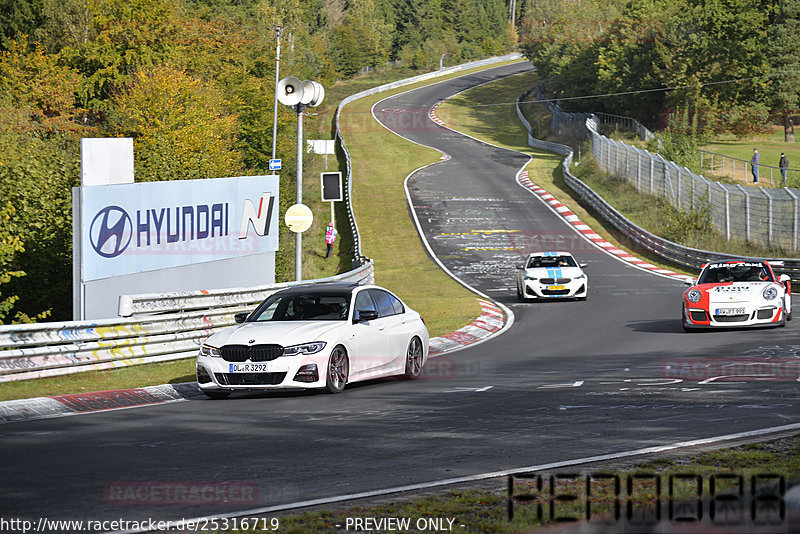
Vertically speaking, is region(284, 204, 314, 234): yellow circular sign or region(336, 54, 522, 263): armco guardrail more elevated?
region(336, 54, 522, 263): armco guardrail

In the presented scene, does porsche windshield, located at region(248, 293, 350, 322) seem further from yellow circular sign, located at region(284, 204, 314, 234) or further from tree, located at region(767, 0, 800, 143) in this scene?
tree, located at region(767, 0, 800, 143)

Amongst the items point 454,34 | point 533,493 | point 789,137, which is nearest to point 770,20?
point 789,137

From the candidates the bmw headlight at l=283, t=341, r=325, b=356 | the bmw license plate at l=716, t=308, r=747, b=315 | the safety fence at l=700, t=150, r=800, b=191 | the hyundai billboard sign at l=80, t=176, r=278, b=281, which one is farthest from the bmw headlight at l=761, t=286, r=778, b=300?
the safety fence at l=700, t=150, r=800, b=191

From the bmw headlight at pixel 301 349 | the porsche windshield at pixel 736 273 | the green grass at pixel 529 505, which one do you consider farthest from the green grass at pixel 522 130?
the green grass at pixel 529 505

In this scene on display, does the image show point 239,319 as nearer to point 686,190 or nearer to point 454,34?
point 686,190

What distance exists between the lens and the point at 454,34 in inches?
6949

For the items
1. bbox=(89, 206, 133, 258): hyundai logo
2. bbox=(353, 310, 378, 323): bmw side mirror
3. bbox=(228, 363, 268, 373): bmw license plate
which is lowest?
bbox=(228, 363, 268, 373): bmw license plate

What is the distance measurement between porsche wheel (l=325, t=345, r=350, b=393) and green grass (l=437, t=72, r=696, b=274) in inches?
1060

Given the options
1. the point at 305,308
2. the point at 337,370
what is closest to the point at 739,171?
the point at 305,308

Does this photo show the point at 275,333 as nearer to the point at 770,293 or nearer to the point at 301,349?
the point at 301,349

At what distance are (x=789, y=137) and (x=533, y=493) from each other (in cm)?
7550

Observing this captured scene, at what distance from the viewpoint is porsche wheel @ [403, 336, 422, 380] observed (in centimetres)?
1494

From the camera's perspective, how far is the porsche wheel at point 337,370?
12977mm

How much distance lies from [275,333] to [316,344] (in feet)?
1.90
